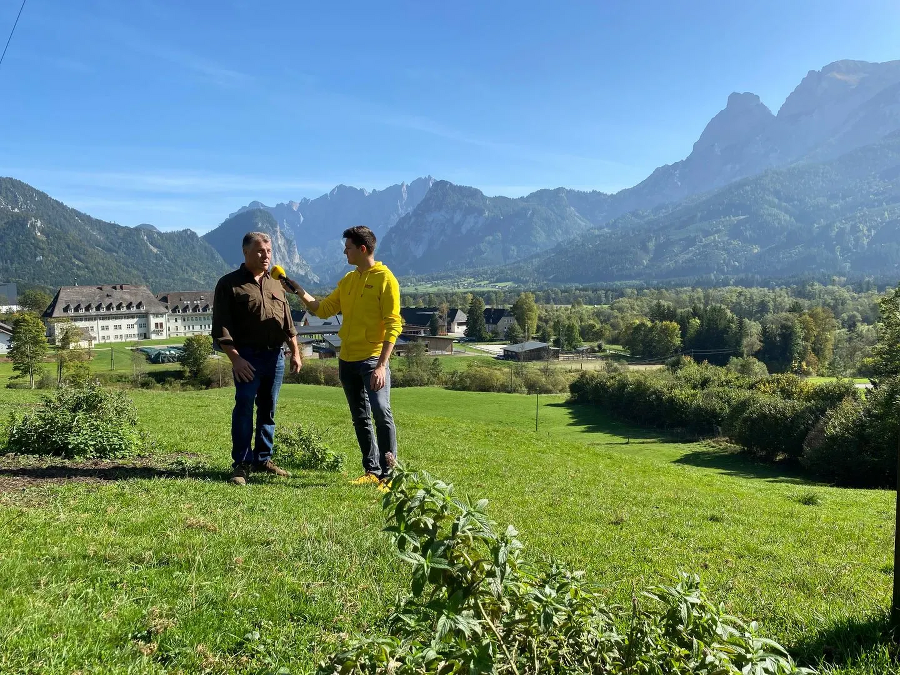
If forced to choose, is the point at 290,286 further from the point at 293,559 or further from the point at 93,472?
the point at 293,559

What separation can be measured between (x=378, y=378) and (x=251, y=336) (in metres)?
1.63

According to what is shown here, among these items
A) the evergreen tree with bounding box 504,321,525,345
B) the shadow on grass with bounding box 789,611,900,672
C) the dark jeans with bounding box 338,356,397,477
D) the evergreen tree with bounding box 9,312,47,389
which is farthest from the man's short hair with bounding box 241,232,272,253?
the evergreen tree with bounding box 504,321,525,345

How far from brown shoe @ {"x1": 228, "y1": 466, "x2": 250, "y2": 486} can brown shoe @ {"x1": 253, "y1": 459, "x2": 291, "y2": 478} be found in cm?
35

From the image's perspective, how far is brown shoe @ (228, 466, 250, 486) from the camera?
20.2ft

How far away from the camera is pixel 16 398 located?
1641cm

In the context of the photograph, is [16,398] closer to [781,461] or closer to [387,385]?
[387,385]

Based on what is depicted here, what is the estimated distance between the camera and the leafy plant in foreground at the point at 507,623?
161cm

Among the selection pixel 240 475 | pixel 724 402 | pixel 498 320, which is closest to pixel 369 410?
pixel 240 475

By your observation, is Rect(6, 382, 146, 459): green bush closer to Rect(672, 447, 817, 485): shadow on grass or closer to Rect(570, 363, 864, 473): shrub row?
Rect(672, 447, 817, 485): shadow on grass

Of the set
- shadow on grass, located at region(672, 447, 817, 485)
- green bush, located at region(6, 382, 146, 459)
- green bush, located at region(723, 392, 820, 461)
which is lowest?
shadow on grass, located at region(672, 447, 817, 485)

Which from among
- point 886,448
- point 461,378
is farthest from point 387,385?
point 461,378

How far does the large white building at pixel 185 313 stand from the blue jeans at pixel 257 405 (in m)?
146

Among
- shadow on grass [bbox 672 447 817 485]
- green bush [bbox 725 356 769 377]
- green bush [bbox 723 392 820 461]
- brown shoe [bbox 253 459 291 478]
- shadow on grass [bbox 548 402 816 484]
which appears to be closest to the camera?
brown shoe [bbox 253 459 291 478]

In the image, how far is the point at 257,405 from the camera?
6621 millimetres
